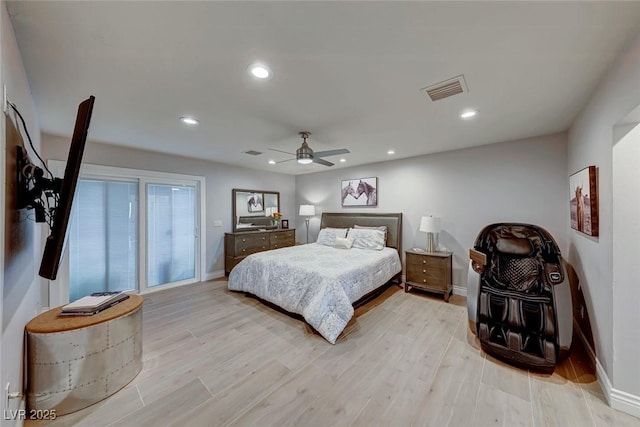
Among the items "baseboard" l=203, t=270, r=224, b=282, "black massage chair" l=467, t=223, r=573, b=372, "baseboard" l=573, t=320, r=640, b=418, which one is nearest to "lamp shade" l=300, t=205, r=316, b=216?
"baseboard" l=203, t=270, r=224, b=282

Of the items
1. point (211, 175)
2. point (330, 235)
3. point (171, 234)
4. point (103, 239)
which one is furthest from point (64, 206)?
point (330, 235)

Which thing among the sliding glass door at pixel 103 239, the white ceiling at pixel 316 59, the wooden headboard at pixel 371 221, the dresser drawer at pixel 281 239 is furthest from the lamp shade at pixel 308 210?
the sliding glass door at pixel 103 239

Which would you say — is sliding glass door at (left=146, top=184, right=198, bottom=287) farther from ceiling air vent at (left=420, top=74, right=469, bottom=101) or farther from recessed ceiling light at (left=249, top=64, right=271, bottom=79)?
ceiling air vent at (left=420, top=74, right=469, bottom=101)

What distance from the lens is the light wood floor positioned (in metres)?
1.65

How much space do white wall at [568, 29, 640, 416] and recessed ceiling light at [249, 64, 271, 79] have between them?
2.34 meters

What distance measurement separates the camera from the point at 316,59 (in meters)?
1.64

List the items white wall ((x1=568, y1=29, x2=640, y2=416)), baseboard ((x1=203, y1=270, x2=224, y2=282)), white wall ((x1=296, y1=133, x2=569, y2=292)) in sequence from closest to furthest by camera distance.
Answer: white wall ((x1=568, y1=29, x2=640, y2=416)), white wall ((x1=296, y1=133, x2=569, y2=292)), baseboard ((x1=203, y1=270, x2=224, y2=282))

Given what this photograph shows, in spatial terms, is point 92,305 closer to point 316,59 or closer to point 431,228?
point 316,59

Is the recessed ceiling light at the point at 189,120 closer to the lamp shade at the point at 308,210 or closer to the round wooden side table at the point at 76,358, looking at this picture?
the round wooden side table at the point at 76,358

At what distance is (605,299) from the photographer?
187cm

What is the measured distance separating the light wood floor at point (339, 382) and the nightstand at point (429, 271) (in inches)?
31.3

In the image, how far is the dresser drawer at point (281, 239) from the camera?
5.61 metres

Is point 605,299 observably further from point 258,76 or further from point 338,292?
point 258,76

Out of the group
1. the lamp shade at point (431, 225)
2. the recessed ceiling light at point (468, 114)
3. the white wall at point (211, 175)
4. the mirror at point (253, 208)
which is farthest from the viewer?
the mirror at point (253, 208)
